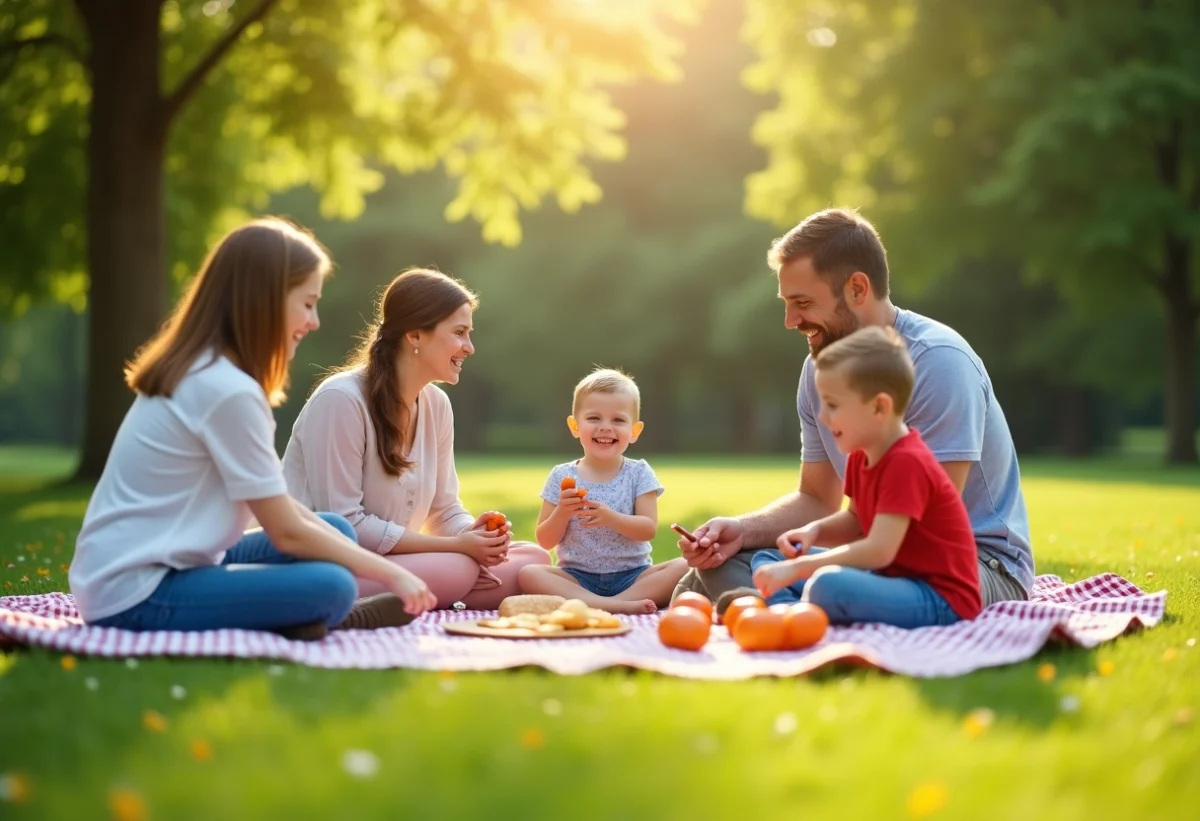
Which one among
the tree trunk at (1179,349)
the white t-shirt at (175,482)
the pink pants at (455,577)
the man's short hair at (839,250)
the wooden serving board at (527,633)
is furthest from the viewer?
the tree trunk at (1179,349)

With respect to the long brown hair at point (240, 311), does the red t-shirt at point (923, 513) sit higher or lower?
lower

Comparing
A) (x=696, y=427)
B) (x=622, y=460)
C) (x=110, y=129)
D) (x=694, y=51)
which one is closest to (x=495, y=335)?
(x=694, y=51)

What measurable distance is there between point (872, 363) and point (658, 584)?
1.93 m

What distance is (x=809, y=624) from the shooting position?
438 centimetres

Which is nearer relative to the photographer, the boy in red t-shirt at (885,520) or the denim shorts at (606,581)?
the boy in red t-shirt at (885,520)

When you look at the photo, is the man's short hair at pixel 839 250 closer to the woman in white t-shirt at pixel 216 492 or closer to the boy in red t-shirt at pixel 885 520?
the boy in red t-shirt at pixel 885 520

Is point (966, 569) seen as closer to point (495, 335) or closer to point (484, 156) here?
point (484, 156)

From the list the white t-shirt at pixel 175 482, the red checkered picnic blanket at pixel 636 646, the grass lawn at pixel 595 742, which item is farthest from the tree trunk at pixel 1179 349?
Answer: the white t-shirt at pixel 175 482

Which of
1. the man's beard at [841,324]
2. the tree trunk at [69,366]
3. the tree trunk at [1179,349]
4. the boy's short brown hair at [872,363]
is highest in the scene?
the man's beard at [841,324]

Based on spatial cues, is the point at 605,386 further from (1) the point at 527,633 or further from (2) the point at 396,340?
(1) the point at 527,633

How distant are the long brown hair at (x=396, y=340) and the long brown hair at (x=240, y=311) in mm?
1315

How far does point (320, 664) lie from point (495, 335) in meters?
35.2

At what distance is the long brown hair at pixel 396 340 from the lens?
5.94 metres

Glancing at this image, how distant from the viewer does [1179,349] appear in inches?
897
